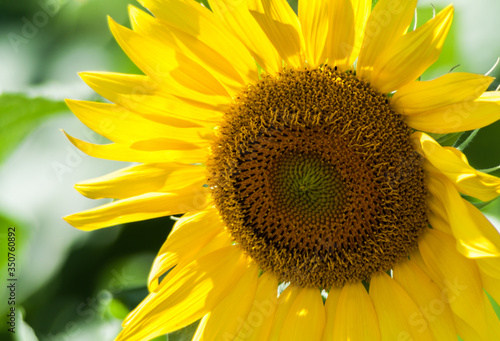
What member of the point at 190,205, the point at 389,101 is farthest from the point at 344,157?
the point at 190,205

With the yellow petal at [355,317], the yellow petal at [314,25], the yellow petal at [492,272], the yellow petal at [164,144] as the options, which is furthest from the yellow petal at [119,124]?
the yellow petal at [492,272]

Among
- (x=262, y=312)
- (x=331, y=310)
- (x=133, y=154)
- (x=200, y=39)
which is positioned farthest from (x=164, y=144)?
(x=331, y=310)

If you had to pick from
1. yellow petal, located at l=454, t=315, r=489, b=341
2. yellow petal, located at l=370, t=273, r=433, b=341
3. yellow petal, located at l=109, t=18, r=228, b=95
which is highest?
yellow petal, located at l=109, t=18, r=228, b=95

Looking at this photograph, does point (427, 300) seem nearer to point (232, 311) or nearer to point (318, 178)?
point (318, 178)

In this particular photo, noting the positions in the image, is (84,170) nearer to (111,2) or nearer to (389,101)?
(111,2)

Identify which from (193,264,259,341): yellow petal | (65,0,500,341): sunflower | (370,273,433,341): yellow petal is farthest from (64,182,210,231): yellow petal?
(370,273,433,341): yellow petal

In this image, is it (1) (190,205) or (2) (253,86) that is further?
(1) (190,205)

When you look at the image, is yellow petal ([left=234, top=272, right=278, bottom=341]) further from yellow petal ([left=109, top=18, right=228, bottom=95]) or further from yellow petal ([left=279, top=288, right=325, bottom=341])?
yellow petal ([left=109, top=18, right=228, bottom=95])
